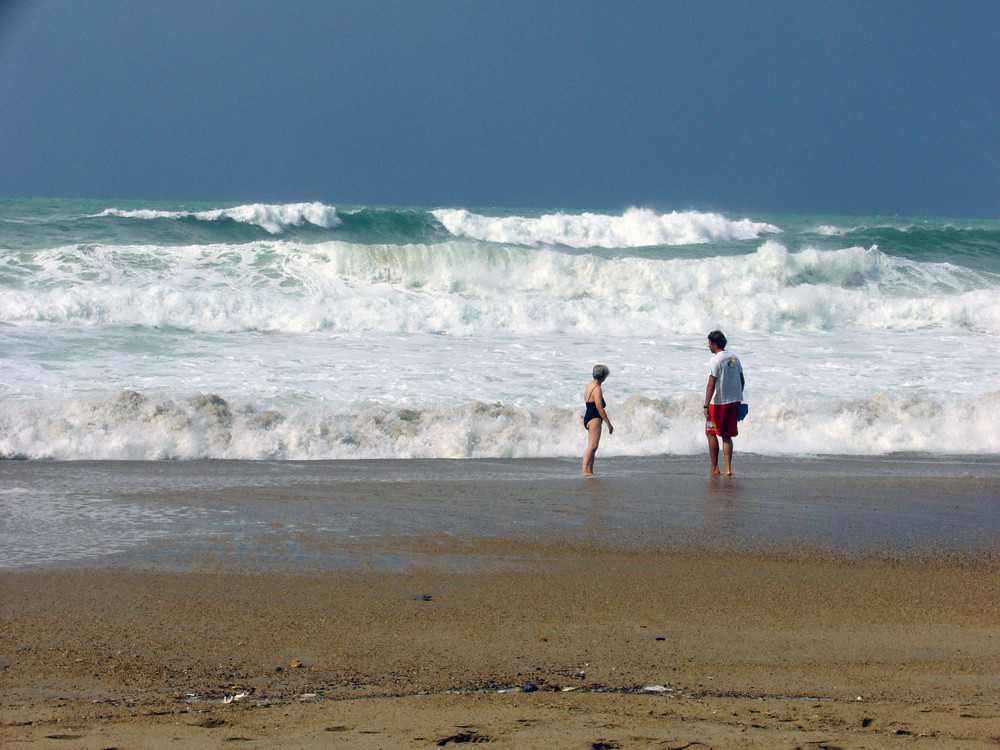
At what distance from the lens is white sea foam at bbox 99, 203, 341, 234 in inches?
1076

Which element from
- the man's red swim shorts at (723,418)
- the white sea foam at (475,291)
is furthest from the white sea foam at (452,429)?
the white sea foam at (475,291)

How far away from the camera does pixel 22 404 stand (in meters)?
9.48

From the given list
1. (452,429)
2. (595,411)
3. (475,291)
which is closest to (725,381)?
(595,411)

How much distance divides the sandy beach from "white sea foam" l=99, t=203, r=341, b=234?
2425 centimetres

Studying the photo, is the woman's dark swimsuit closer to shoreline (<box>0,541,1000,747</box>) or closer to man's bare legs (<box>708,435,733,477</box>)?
man's bare legs (<box>708,435,733,477</box>)

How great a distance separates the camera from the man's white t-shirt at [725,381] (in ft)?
27.4

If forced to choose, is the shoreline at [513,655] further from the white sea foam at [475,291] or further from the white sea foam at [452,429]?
the white sea foam at [475,291]

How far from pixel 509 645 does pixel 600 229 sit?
33838 mm

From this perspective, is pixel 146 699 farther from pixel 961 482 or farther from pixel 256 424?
pixel 961 482

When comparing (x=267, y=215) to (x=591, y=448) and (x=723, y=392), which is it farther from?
(x=723, y=392)

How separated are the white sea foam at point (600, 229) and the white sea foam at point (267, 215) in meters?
4.88

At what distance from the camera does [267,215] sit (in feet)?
96.7

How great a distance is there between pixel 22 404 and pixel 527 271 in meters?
15.9

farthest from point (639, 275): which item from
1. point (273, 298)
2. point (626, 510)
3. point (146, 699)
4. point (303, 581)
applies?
point (146, 699)
